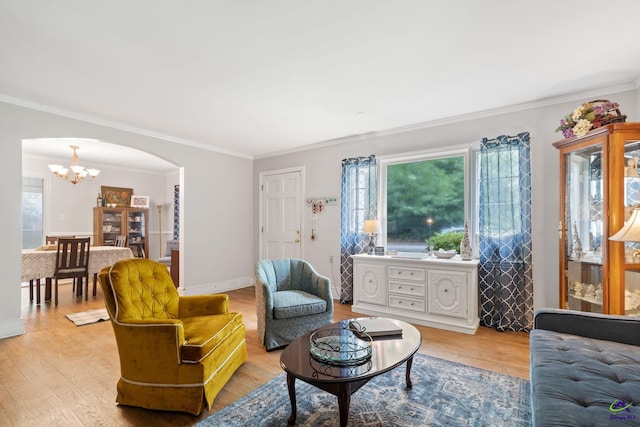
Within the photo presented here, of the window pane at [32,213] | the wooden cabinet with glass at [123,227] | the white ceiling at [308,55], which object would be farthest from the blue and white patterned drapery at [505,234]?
the window pane at [32,213]

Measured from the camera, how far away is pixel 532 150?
136 inches

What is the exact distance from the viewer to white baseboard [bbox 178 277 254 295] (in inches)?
199

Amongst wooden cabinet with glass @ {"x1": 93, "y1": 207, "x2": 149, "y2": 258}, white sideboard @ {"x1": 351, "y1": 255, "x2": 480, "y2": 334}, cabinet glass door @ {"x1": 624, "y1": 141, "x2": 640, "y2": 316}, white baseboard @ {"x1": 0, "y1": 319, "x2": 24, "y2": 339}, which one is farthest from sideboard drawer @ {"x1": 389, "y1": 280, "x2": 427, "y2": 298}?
wooden cabinet with glass @ {"x1": 93, "y1": 207, "x2": 149, "y2": 258}

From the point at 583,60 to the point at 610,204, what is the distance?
1181mm

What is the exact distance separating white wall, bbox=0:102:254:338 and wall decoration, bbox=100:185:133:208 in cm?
26

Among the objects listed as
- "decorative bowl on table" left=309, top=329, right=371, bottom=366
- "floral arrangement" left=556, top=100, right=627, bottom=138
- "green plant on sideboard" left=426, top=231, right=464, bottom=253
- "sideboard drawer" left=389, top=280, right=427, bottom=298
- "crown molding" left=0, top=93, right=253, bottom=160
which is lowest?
"sideboard drawer" left=389, top=280, right=427, bottom=298

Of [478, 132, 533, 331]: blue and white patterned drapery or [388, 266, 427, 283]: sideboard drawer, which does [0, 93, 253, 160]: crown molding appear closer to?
[388, 266, 427, 283]: sideboard drawer

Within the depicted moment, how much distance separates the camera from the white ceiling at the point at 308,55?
1.97m

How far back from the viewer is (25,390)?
2.29 m

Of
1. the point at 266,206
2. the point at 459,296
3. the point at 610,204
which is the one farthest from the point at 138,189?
the point at 610,204

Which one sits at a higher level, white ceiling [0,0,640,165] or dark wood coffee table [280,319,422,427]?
white ceiling [0,0,640,165]

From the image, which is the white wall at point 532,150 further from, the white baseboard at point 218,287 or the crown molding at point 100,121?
the crown molding at point 100,121

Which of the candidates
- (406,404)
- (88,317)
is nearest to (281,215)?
(88,317)

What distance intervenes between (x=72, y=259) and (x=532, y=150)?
6.18m
